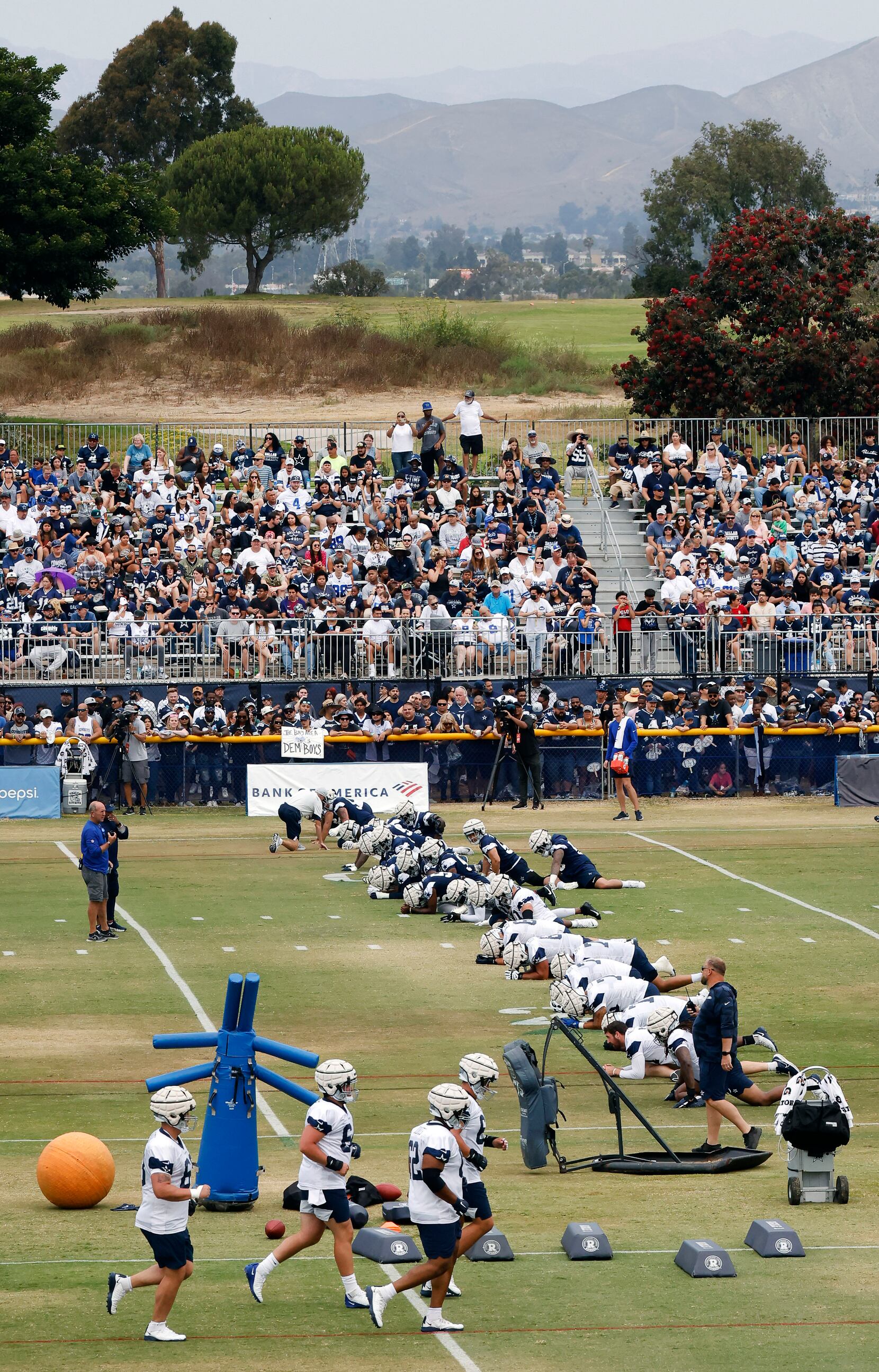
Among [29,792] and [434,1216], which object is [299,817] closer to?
[29,792]

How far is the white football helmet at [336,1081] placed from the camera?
463 inches

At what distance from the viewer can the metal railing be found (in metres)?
36.8

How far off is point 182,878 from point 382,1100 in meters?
12.3

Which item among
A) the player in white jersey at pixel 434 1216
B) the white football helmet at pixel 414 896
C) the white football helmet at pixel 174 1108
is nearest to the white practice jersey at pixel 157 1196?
the white football helmet at pixel 174 1108

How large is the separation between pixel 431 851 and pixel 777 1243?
14918mm

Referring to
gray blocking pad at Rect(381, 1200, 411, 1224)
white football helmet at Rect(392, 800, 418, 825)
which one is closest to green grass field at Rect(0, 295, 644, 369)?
white football helmet at Rect(392, 800, 418, 825)

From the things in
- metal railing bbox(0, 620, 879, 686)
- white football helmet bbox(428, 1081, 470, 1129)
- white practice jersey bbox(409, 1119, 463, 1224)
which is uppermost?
metal railing bbox(0, 620, 879, 686)

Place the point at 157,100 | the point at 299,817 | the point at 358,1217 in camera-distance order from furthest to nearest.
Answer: the point at 157,100
the point at 299,817
the point at 358,1217

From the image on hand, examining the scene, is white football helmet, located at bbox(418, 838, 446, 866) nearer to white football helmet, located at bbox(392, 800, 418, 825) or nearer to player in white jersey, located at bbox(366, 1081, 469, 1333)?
white football helmet, located at bbox(392, 800, 418, 825)

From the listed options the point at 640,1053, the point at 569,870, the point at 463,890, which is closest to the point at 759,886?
the point at 569,870

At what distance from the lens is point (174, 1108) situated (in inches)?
Answer: 448

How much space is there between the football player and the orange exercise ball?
531 inches

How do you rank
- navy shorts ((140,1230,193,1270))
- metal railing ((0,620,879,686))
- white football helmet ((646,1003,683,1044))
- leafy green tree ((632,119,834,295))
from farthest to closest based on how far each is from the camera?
1. leafy green tree ((632,119,834,295))
2. metal railing ((0,620,879,686))
3. white football helmet ((646,1003,683,1044))
4. navy shorts ((140,1230,193,1270))

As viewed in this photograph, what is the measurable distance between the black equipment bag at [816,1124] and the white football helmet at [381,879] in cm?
1419
